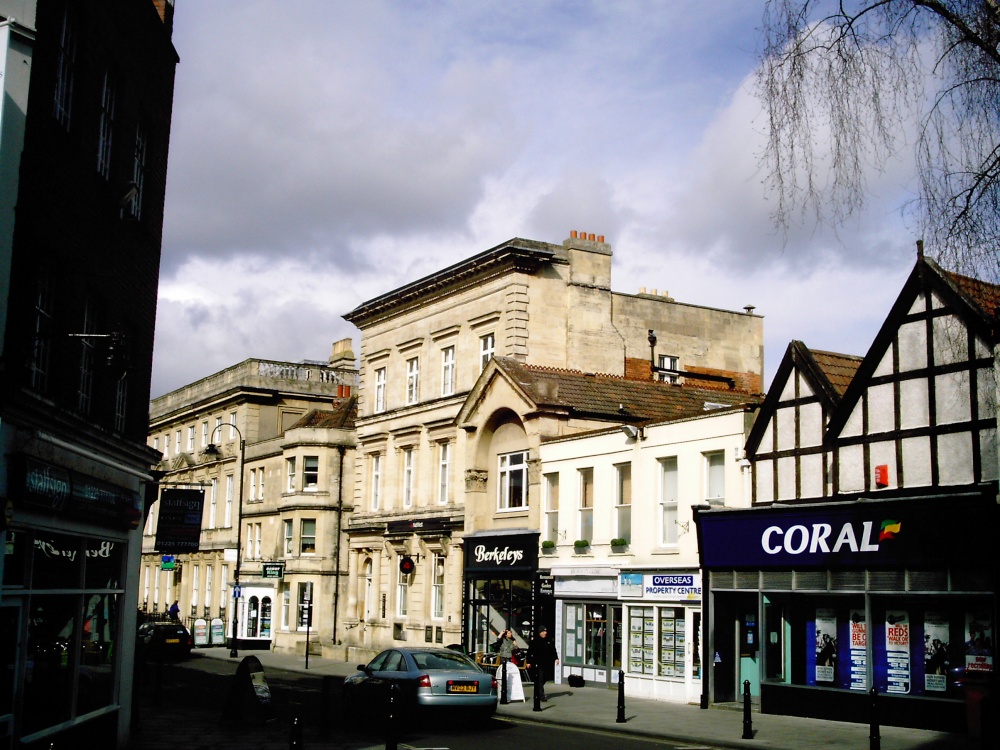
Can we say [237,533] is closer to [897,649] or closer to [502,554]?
[502,554]

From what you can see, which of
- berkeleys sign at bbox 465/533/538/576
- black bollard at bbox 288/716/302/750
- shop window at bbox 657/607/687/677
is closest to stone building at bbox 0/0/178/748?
black bollard at bbox 288/716/302/750

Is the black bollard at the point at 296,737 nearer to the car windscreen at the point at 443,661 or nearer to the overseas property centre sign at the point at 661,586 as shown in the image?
the car windscreen at the point at 443,661

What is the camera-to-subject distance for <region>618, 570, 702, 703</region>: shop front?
88.6 feet

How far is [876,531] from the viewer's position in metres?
21.9

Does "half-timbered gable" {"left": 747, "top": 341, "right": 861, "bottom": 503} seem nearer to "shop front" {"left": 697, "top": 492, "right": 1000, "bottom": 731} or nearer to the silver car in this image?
"shop front" {"left": 697, "top": 492, "right": 1000, "bottom": 731}

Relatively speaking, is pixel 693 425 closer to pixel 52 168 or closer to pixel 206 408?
pixel 52 168

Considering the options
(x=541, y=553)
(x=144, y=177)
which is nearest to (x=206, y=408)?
(x=541, y=553)

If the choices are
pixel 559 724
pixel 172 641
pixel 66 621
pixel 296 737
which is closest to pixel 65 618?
pixel 66 621

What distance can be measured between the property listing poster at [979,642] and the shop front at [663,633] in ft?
23.9

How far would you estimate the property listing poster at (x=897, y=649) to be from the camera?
21.6 metres

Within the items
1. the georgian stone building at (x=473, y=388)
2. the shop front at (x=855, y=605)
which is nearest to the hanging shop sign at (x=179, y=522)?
the georgian stone building at (x=473, y=388)

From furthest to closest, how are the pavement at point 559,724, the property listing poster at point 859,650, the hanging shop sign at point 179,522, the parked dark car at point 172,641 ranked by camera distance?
the parked dark car at point 172,641 → the hanging shop sign at point 179,522 → the property listing poster at point 859,650 → the pavement at point 559,724

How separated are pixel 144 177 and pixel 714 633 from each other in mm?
16253

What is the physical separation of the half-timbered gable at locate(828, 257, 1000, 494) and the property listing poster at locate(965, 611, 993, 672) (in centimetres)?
250
